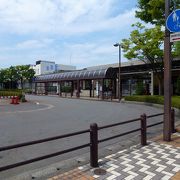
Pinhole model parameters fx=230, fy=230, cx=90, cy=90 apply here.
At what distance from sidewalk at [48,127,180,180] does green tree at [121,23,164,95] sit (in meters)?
17.8

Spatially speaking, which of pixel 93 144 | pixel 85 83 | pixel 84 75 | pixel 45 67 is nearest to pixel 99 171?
pixel 93 144

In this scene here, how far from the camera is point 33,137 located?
785 cm

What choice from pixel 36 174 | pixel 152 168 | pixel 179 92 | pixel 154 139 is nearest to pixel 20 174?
pixel 36 174

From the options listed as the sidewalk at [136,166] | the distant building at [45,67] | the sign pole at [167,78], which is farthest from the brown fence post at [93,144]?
the distant building at [45,67]

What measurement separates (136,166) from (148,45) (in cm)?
1949

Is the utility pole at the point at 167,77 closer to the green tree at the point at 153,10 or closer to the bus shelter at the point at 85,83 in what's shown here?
the green tree at the point at 153,10

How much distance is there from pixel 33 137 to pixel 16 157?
7.15 ft

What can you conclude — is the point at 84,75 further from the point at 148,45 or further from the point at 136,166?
the point at 136,166

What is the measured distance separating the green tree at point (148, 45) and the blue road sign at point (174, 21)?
632 inches

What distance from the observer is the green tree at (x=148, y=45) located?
22406 millimetres

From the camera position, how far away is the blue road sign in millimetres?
6227

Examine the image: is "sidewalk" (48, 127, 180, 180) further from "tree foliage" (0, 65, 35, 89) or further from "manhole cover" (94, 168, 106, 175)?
"tree foliage" (0, 65, 35, 89)

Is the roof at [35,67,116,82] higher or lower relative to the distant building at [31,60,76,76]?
lower

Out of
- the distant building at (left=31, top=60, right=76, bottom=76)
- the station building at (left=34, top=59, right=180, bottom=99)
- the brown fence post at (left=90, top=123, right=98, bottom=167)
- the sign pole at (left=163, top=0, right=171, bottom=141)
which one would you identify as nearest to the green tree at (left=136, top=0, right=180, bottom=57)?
the sign pole at (left=163, top=0, right=171, bottom=141)
